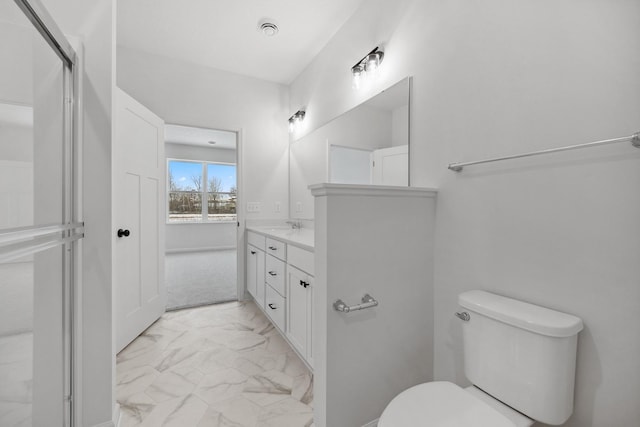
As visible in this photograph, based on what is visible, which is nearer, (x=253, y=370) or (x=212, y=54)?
(x=253, y=370)

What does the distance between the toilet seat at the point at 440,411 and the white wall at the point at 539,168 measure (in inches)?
14.3

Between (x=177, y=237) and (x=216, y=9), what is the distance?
5.29 meters

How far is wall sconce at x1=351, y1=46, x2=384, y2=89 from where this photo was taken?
1782 millimetres

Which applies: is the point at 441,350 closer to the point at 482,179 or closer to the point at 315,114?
the point at 482,179

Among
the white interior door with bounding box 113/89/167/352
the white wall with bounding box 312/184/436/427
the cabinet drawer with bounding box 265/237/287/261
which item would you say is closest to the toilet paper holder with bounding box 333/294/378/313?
the white wall with bounding box 312/184/436/427

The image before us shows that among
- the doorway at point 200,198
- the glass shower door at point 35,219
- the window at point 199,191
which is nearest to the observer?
the glass shower door at point 35,219

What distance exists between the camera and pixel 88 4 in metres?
1.18

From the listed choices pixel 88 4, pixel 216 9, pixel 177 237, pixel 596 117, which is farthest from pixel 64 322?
pixel 177 237

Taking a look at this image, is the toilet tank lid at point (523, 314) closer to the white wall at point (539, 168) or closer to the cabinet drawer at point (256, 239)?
the white wall at point (539, 168)

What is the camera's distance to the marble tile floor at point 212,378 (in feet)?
4.52

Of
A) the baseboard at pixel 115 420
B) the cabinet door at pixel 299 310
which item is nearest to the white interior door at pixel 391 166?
the cabinet door at pixel 299 310

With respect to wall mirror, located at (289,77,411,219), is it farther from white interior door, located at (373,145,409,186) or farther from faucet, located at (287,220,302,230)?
faucet, located at (287,220,302,230)

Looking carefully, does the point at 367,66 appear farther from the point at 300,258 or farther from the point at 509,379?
the point at 509,379

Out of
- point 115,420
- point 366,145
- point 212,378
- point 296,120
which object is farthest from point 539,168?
point 296,120
